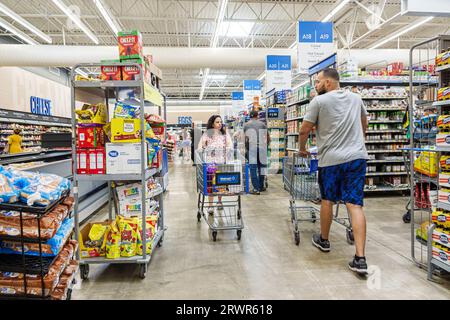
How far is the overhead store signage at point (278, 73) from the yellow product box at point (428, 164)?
307 inches

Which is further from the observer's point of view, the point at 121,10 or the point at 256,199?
the point at 121,10

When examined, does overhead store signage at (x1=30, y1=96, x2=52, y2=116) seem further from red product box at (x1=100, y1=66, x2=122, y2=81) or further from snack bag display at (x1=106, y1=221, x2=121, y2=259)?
snack bag display at (x1=106, y1=221, x2=121, y2=259)

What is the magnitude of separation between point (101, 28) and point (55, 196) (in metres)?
13.0

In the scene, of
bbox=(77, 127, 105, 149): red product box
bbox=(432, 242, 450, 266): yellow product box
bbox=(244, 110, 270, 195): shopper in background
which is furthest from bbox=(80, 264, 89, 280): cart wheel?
bbox=(244, 110, 270, 195): shopper in background

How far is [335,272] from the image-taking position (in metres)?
2.94

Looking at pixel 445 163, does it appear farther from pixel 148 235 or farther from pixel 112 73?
pixel 112 73

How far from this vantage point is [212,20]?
11.3 metres

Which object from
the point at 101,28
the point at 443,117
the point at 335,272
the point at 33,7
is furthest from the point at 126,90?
the point at 101,28

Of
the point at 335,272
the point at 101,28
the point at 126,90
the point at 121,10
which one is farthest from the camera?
the point at 101,28

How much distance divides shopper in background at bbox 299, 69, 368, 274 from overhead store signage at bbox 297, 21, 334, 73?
508cm

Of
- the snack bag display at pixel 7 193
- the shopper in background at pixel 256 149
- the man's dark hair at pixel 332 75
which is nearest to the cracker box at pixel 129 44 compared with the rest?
the snack bag display at pixel 7 193
